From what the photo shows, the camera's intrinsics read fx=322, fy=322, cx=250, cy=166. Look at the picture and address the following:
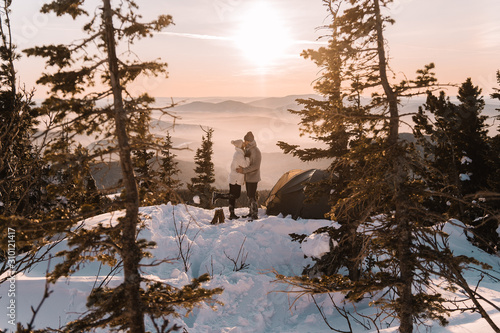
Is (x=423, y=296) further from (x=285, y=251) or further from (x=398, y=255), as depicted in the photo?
(x=285, y=251)

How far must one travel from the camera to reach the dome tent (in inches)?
496

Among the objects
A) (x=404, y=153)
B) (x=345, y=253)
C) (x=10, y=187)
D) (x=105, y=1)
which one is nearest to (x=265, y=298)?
(x=345, y=253)

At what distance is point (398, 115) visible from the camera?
4.19m

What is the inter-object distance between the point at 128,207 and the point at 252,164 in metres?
8.28

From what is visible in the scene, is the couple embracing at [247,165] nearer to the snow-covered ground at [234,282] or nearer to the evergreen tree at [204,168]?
the snow-covered ground at [234,282]

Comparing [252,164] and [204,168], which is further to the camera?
[204,168]

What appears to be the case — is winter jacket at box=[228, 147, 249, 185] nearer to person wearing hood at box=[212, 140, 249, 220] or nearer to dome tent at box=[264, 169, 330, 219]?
person wearing hood at box=[212, 140, 249, 220]

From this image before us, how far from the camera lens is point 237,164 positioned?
11.3m

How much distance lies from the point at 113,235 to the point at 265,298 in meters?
5.10

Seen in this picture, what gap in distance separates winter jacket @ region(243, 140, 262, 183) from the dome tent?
7.07 feet

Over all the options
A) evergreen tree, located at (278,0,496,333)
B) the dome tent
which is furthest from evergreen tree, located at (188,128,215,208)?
evergreen tree, located at (278,0,496,333)

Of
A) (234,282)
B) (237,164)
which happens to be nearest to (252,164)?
(237,164)

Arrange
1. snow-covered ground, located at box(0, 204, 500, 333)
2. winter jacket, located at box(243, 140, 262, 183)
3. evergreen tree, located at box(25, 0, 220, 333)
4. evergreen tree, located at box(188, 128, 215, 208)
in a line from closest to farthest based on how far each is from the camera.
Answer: evergreen tree, located at box(25, 0, 220, 333), snow-covered ground, located at box(0, 204, 500, 333), winter jacket, located at box(243, 140, 262, 183), evergreen tree, located at box(188, 128, 215, 208)

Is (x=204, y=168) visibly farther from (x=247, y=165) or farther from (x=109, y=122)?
(x=109, y=122)
